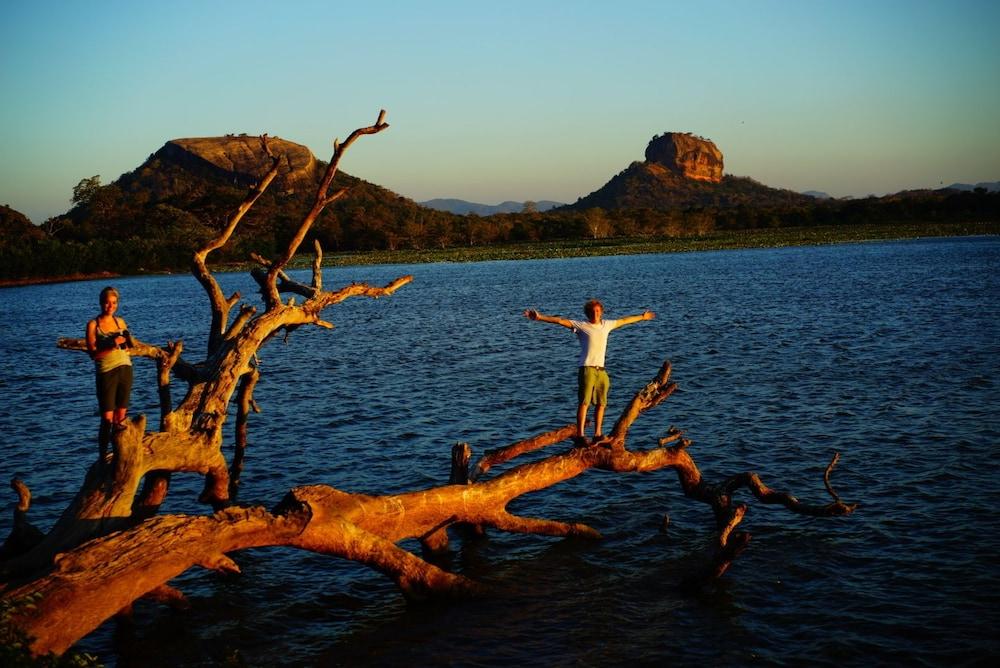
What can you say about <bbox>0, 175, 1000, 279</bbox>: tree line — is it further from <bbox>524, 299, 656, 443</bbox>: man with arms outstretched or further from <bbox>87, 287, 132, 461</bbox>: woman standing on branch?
<bbox>524, 299, 656, 443</bbox>: man with arms outstretched

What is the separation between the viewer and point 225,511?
424 inches

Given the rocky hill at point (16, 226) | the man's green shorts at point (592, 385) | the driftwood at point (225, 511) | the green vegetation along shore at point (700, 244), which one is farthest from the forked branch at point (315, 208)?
the rocky hill at point (16, 226)

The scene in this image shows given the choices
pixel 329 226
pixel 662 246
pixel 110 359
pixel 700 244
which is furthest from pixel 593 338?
pixel 329 226

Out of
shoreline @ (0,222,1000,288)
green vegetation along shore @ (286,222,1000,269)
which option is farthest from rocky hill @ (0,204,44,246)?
green vegetation along shore @ (286,222,1000,269)

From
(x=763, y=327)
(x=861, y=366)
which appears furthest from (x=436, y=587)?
(x=763, y=327)

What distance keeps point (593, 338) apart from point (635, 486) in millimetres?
5442

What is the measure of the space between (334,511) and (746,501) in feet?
30.0

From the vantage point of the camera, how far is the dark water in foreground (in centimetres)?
1175

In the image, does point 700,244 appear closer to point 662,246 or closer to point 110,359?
point 662,246

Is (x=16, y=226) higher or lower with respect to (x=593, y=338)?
higher

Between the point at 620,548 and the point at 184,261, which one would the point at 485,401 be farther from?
the point at 184,261

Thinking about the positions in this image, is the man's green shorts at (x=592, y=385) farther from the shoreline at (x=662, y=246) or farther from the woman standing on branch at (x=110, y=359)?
the shoreline at (x=662, y=246)

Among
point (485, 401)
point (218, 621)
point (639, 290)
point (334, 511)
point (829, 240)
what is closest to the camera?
point (334, 511)

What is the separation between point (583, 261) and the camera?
406 feet
